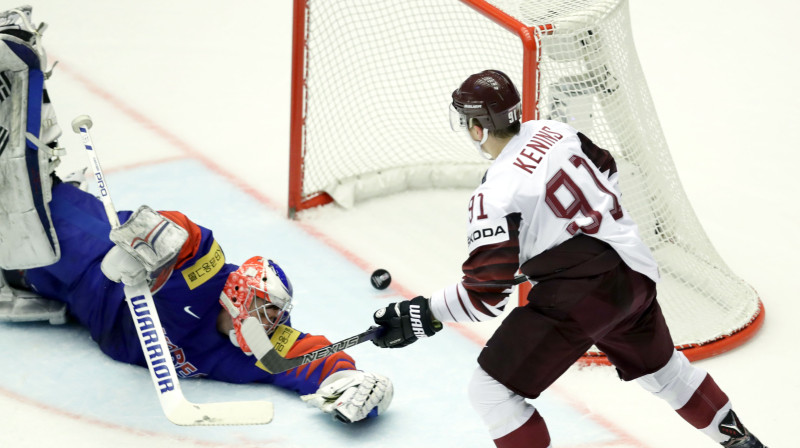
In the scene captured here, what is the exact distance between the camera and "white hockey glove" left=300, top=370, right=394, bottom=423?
3309 mm

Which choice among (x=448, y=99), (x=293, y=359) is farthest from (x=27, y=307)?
(x=448, y=99)

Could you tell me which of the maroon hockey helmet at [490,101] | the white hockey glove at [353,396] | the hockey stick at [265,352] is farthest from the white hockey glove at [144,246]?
the maroon hockey helmet at [490,101]

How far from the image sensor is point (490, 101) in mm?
2861

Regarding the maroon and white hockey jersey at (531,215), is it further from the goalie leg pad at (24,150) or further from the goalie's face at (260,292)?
the goalie leg pad at (24,150)

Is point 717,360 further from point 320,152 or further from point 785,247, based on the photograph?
point 320,152

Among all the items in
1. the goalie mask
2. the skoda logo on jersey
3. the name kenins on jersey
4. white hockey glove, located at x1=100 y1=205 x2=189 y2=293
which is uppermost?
the name kenins on jersey

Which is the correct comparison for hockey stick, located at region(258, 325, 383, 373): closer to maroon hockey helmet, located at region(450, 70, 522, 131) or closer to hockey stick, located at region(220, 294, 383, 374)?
hockey stick, located at region(220, 294, 383, 374)

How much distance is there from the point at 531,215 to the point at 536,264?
134 millimetres

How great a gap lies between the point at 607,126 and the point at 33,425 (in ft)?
6.78

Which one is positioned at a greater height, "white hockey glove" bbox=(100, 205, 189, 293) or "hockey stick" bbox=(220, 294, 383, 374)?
"white hockey glove" bbox=(100, 205, 189, 293)

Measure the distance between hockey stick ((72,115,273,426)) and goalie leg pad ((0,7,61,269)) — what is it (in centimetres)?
30

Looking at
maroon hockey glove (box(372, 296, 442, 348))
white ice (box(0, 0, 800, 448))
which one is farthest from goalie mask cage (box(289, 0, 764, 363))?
maroon hockey glove (box(372, 296, 442, 348))

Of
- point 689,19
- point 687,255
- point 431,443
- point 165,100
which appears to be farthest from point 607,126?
point 689,19

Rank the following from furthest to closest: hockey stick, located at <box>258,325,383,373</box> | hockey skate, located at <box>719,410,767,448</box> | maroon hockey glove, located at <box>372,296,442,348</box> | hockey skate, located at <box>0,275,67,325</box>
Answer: hockey skate, located at <box>0,275,67,325</box>, hockey stick, located at <box>258,325,383,373</box>, hockey skate, located at <box>719,410,767,448</box>, maroon hockey glove, located at <box>372,296,442,348</box>
